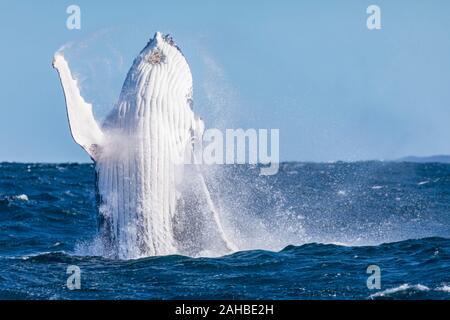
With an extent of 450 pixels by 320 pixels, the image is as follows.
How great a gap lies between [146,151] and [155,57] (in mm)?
1712

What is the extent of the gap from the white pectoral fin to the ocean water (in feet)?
7.49

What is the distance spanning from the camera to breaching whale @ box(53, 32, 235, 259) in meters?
16.9

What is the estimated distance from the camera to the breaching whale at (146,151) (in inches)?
665

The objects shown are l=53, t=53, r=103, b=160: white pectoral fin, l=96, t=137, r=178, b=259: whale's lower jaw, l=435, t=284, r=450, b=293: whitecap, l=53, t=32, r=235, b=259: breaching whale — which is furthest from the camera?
l=96, t=137, r=178, b=259: whale's lower jaw

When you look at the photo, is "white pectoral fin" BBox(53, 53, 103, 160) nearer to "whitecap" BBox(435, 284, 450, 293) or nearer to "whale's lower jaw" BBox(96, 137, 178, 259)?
"whale's lower jaw" BBox(96, 137, 178, 259)

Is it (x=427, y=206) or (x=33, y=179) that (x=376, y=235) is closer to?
(x=427, y=206)

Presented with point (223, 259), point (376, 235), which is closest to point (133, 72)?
point (223, 259)

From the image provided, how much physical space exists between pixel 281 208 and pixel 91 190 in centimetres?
1131

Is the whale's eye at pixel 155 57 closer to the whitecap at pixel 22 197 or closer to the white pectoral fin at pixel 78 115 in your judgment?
the white pectoral fin at pixel 78 115

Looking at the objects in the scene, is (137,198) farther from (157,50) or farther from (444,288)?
(444,288)

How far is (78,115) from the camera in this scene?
16.8 m

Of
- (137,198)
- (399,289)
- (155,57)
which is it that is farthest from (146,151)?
(399,289)

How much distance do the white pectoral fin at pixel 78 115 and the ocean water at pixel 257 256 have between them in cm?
228

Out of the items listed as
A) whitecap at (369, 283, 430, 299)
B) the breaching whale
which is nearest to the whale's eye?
the breaching whale
